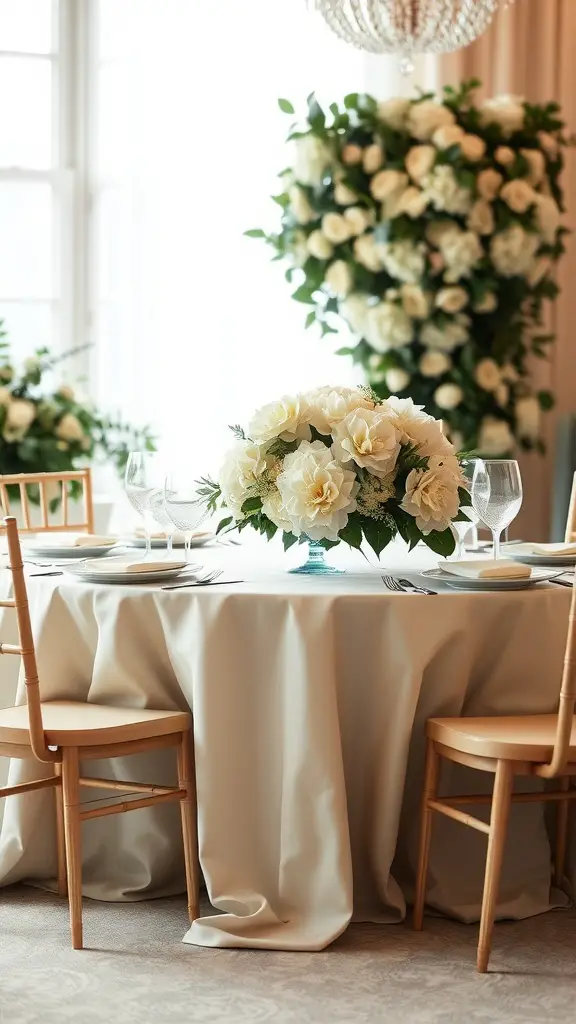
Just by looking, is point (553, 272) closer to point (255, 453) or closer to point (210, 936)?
point (255, 453)

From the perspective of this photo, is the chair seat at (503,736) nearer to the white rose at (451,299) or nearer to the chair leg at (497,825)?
the chair leg at (497,825)

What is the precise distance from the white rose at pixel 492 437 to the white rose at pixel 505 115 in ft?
3.40

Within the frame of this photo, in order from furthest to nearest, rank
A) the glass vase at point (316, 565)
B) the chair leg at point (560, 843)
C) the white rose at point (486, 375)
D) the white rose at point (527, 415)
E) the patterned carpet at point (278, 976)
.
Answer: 1. the white rose at point (527, 415)
2. the white rose at point (486, 375)
3. the chair leg at point (560, 843)
4. the glass vase at point (316, 565)
5. the patterned carpet at point (278, 976)

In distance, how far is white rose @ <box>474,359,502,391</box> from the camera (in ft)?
15.6

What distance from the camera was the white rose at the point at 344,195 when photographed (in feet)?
15.3

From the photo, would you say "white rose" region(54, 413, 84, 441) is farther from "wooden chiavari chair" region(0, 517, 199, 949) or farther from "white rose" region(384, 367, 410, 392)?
"wooden chiavari chair" region(0, 517, 199, 949)

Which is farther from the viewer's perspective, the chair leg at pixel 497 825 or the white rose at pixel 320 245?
the white rose at pixel 320 245

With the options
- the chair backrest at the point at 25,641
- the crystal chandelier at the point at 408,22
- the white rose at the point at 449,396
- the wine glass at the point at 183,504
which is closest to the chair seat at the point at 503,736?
the wine glass at the point at 183,504

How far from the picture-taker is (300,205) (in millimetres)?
4707

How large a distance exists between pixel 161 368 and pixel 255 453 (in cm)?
278

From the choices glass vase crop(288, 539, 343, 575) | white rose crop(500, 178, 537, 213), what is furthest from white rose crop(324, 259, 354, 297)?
glass vase crop(288, 539, 343, 575)

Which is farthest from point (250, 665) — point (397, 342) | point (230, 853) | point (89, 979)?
point (397, 342)

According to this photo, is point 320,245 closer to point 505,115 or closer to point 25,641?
point 505,115

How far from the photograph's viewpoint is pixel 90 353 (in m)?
5.42
